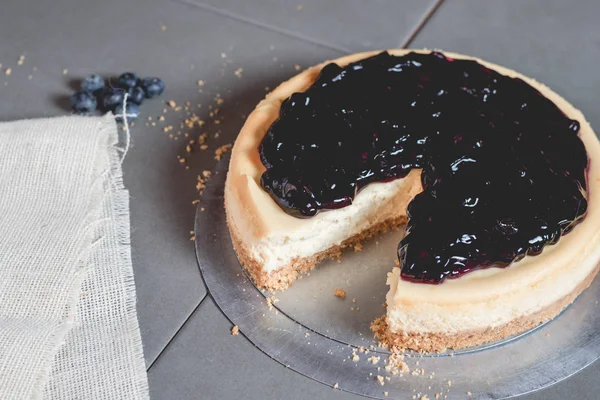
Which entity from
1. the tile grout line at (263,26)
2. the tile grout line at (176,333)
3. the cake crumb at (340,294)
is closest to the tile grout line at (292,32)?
the tile grout line at (263,26)

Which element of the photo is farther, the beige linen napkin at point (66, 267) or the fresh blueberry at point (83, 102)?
the fresh blueberry at point (83, 102)

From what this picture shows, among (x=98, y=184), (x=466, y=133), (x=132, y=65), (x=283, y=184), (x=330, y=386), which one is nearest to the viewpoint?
(x=330, y=386)

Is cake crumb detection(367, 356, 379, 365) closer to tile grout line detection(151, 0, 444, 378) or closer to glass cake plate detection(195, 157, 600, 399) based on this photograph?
glass cake plate detection(195, 157, 600, 399)

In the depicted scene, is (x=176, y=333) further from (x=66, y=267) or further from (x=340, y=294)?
(x=340, y=294)

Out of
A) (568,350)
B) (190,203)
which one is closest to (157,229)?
(190,203)

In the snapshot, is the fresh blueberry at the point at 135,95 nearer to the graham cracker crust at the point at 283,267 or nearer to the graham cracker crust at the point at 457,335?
the graham cracker crust at the point at 283,267

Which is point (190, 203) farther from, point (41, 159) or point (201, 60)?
point (201, 60)
